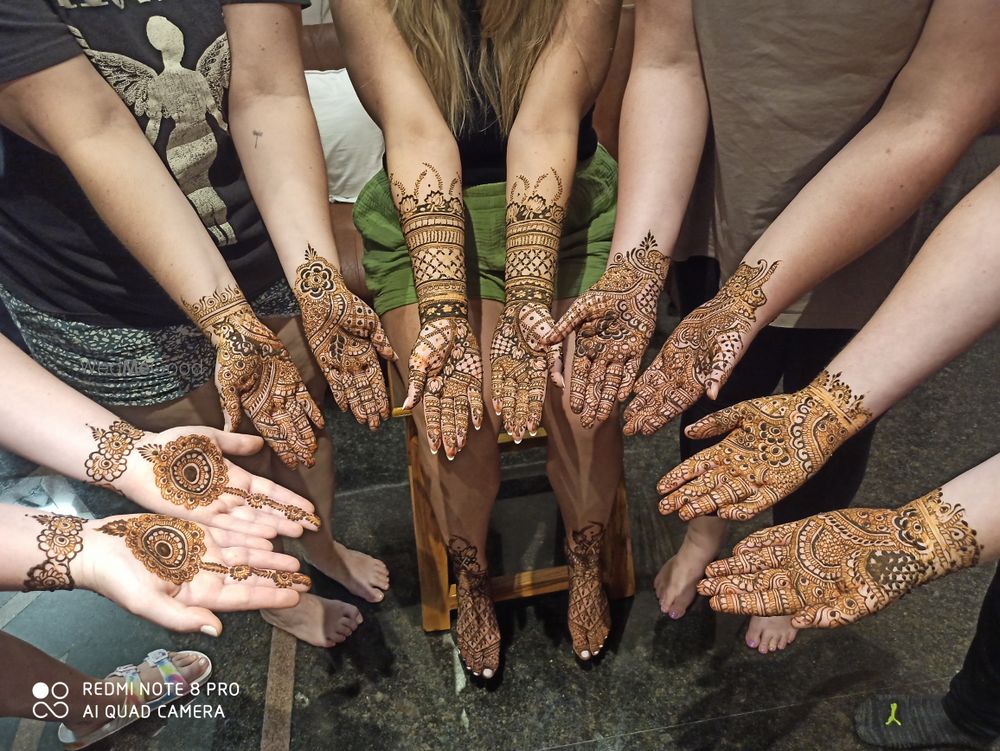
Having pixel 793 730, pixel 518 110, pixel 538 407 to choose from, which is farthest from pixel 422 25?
pixel 793 730

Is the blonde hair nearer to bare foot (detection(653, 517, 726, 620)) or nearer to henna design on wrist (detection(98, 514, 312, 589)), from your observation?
henna design on wrist (detection(98, 514, 312, 589))

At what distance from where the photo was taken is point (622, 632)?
122cm

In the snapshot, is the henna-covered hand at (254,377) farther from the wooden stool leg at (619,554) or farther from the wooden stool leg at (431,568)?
the wooden stool leg at (619,554)

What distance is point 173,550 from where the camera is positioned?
0.70m

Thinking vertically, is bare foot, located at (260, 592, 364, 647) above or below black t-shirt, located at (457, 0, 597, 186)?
below

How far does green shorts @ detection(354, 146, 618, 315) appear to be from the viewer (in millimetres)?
983

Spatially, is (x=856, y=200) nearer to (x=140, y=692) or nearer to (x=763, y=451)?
(x=763, y=451)

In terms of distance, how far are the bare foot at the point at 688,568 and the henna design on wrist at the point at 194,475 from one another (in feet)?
2.67

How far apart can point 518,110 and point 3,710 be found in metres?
1.11

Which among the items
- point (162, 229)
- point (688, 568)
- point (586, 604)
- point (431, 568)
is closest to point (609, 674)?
point (586, 604)

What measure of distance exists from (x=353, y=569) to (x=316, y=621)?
14 cm

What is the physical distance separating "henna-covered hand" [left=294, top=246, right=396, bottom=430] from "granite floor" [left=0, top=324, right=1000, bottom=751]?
0.78ft

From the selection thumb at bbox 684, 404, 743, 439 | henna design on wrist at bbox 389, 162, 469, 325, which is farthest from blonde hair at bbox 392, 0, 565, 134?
thumb at bbox 684, 404, 743, 439

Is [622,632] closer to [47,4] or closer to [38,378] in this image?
[38,378]
